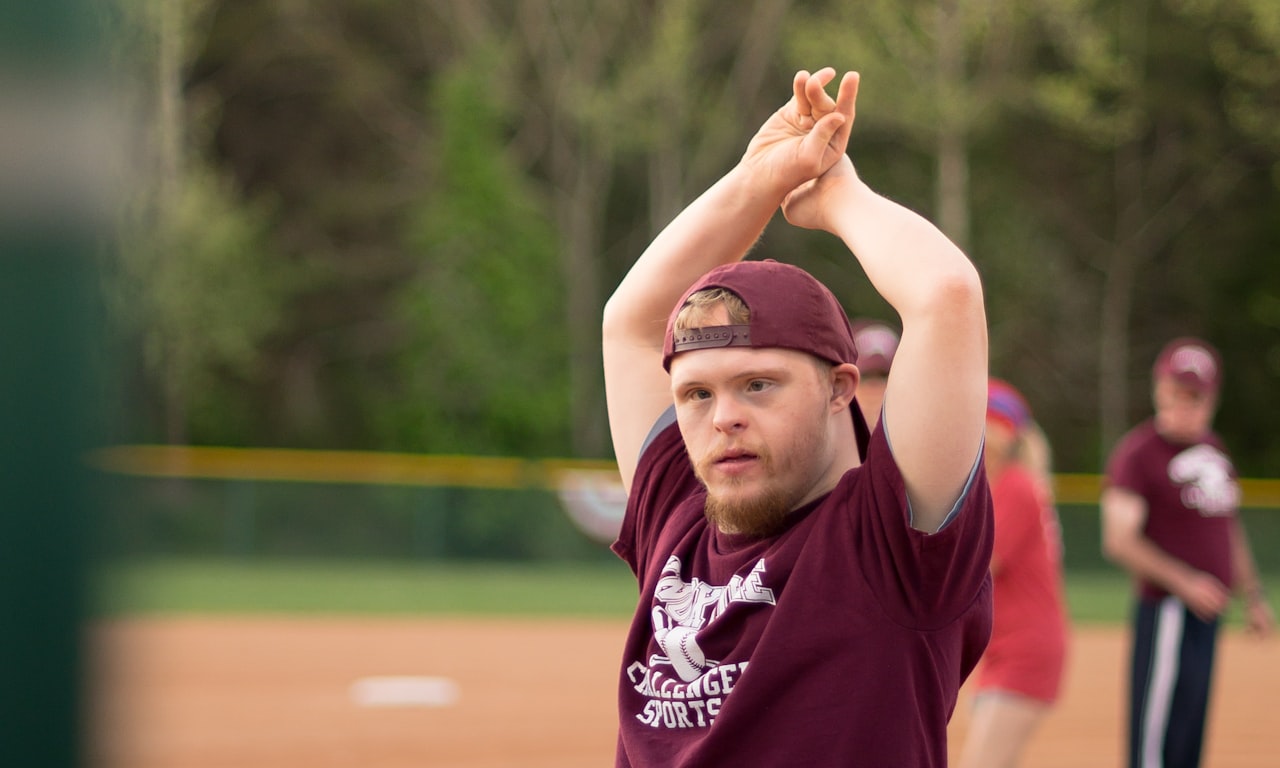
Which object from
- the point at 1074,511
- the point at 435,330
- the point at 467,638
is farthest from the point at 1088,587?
the point at 435,330

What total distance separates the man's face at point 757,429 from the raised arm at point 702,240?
0.37 meters

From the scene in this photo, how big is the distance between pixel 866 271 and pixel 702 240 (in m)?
0.45

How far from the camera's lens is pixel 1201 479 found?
6.54 meters

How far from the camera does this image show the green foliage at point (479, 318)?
2789 centimetres

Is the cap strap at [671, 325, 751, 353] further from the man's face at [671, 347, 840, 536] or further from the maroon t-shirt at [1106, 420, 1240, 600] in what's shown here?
the maroon t-shirt at [1106, 420, 1240, 600]

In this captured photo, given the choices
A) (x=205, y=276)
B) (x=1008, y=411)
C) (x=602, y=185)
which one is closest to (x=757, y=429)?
(x=1008, y=411)

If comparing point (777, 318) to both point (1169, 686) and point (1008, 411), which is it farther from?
point (1169, 686)

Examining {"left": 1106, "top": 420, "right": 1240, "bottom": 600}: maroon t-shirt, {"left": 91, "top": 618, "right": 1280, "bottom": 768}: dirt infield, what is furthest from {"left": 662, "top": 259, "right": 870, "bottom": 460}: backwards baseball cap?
{"left": 1106, "top": 420, "right": 1240, "bottom": 600}: maroon t-shirt

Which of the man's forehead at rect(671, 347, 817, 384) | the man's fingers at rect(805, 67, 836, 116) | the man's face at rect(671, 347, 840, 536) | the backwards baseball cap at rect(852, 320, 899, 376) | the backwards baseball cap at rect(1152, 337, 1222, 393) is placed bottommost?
the man's face at rect(671, 347, 840, 536)

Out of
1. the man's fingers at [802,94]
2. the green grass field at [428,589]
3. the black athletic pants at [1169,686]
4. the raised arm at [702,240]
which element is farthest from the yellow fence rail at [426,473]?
the man's fingers at [802,94]

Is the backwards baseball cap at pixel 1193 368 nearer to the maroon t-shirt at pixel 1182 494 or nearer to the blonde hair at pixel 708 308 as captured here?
the maroon t-shirt at pixel 1182 494

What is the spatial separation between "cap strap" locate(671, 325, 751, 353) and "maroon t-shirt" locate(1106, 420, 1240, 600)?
15.7 ft

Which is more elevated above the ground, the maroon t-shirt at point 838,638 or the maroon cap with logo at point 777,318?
the maroon cap with logo at point 777,318

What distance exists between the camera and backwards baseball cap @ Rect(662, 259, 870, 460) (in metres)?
2.13
